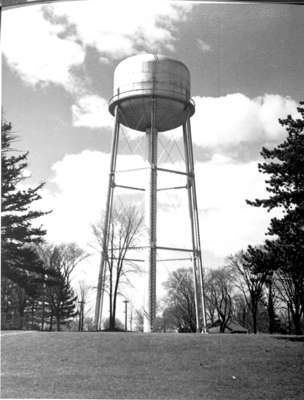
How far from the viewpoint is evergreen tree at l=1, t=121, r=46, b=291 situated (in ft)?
45.3

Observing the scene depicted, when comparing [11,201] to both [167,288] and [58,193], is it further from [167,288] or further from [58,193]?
[167,288]

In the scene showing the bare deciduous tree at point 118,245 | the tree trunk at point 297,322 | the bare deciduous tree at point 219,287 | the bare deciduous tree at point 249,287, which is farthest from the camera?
the bare deciduous tree at point 219,287

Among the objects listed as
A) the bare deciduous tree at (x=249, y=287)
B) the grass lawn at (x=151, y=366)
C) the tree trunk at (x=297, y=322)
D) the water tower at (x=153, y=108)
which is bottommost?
the grass lawn at (x=151, y=366)

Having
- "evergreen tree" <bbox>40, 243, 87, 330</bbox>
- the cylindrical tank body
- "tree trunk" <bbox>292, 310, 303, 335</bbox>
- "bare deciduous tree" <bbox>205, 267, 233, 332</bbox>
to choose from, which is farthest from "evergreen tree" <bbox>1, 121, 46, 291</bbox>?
"tree trunk" <bbox>292, 310, 303, 335</bbox>

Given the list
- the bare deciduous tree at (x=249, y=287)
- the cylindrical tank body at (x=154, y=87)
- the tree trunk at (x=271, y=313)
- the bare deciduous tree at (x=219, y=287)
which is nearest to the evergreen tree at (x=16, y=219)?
the cylindrical tank body at (x=154, y=87)

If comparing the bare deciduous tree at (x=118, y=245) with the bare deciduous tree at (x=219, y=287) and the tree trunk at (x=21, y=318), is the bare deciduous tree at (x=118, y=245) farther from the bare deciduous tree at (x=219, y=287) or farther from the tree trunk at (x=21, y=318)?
the bare deciduous tree at (x=219, y=287)

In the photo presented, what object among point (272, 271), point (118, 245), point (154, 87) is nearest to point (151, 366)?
point (272, 271)

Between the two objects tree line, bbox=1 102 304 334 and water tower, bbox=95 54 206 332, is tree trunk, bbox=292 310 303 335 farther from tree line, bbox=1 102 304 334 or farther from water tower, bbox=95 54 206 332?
water tower, bbox=95 54 206 332

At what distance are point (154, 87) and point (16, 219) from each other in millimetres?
6187

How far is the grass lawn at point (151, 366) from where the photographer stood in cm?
1059

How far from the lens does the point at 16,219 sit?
16.0m

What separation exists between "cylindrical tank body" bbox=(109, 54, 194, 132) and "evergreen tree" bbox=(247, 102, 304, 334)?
384cm

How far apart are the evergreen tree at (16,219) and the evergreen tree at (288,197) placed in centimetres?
640

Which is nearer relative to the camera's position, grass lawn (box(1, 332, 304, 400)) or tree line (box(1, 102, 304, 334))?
grass lawn (box(1, 332, 304, 400))
